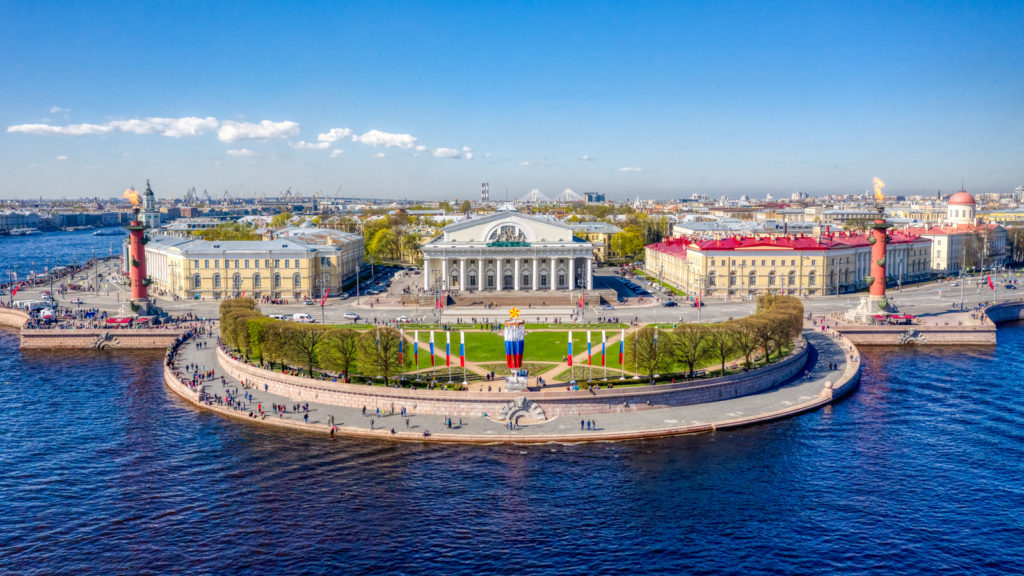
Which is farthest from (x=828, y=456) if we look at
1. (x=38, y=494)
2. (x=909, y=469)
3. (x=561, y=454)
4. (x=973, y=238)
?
(x=973, y=238)

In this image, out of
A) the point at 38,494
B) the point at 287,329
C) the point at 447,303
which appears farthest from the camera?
the point at 447,303

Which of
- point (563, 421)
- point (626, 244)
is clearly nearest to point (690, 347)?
point (563, 421)

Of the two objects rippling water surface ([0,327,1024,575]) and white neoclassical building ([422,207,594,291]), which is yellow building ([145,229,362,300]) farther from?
rippling water surface ([0,327,1024,575])

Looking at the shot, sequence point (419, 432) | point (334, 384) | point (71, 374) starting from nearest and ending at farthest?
point (419, 432) → point (334, 384) → point (71, 374)

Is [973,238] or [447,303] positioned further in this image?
[973,238]

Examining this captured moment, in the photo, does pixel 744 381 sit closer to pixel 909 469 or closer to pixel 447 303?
pixel 909 469

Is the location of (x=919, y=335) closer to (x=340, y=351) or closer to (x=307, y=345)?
(x=340, y=351)

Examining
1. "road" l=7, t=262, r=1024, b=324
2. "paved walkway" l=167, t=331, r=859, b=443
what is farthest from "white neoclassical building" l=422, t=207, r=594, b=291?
"paved walkway" l=167, t=331, r=859, b=443
